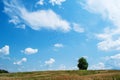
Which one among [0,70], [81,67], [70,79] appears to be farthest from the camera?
[0,70]

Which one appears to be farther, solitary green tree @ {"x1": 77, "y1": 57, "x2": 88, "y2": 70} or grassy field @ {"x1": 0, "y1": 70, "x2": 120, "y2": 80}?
solitary green tree @ {"x1": 77, "y1": 57, "x2": 88, "y2": 70}

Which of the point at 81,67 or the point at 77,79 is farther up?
the point at 81,67

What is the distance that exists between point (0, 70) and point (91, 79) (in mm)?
88069

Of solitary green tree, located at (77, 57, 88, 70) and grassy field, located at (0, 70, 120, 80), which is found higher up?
solitary green tree, located at (77, 57, 88, 70)

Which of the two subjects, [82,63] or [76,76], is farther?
[82,63]

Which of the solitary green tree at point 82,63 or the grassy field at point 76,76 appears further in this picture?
the solitary green tree at point 82,63

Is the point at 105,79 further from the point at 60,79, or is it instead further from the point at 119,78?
the point at 60,79

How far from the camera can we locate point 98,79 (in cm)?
4178

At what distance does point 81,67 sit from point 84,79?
166 ft

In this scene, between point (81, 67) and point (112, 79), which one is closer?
point (112, 79)

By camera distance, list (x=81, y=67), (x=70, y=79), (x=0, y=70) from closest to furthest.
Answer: (x=70, y=79) → (x=81, y=67) → (x=0, y=70)

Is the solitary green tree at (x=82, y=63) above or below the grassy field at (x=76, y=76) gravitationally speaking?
above

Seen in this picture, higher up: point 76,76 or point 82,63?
point 82,63

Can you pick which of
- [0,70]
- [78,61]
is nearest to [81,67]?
[78,61]
